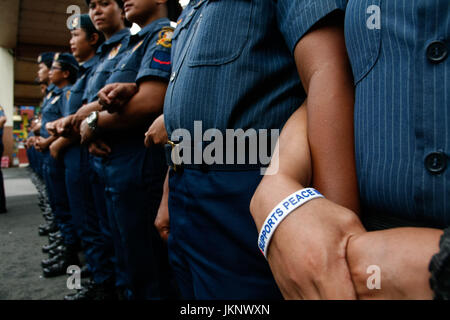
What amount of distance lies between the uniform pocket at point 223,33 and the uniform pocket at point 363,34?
0.31 m

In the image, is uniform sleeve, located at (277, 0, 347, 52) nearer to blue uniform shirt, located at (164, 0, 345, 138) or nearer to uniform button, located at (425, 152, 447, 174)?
blue uniform shirt, located at (164, 0, 345, 138)

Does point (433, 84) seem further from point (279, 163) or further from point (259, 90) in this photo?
point (259, 90)

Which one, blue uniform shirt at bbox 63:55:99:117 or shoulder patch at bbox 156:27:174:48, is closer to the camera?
shoulder patch at bbox 156:27:174:48

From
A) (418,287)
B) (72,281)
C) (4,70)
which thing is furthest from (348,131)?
(4,70)

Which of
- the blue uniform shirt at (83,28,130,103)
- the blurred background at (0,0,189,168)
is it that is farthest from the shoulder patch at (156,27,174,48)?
the blurred background at (0,0,189,168)

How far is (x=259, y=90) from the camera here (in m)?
0.76

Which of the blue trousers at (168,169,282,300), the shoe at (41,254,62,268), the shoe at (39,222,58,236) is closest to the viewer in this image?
the blue trousers at (168,169,282,300)

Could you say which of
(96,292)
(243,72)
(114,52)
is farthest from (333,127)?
(96,292)

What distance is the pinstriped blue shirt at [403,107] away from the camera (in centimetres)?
37

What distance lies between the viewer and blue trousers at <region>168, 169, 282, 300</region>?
28.6 inches

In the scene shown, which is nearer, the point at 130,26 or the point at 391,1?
the point at 391,1

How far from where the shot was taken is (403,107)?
1.34 feet

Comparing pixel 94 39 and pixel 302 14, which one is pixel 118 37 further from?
pixel 302 14

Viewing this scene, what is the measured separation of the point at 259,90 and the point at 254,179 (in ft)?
0.71
